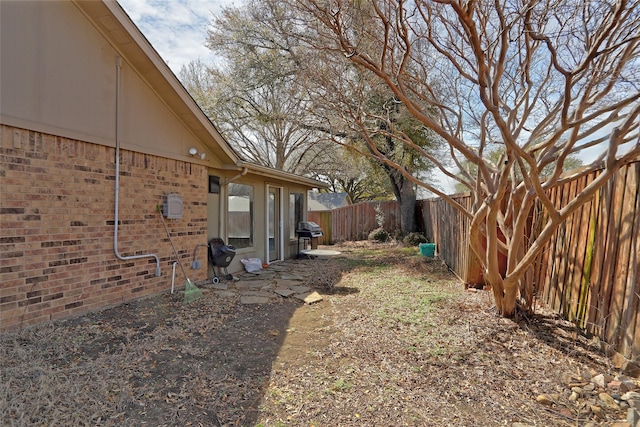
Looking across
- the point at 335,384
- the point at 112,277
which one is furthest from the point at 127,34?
the point at 335,384

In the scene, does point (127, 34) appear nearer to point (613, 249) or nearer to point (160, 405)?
point (160, 405)

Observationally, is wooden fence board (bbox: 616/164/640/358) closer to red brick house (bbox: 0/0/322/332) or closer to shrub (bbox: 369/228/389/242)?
red brick house (bbox: 0/0/322/332)

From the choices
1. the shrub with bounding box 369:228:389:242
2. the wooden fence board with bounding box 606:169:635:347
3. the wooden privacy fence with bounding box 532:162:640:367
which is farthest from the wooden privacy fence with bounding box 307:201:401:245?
the wooden fence board with bounding box 606:169:635:347

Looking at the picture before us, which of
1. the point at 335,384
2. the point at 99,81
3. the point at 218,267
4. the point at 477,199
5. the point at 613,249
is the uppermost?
the point at 99,81

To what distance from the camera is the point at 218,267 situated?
7.11m

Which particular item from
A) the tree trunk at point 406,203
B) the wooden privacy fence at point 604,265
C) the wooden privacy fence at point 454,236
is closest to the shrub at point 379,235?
the tree trunk at point 406,203

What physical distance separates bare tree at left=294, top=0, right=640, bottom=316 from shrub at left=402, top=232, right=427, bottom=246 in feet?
20.0

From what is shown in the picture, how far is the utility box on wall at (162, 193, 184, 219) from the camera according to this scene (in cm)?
573

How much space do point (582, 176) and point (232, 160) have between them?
5.80 meters

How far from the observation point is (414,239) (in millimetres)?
12789

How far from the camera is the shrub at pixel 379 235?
47.7 feet

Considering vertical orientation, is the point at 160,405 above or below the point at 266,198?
below

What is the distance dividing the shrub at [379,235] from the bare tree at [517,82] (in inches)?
309

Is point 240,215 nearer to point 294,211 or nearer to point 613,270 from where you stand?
point 294,211
